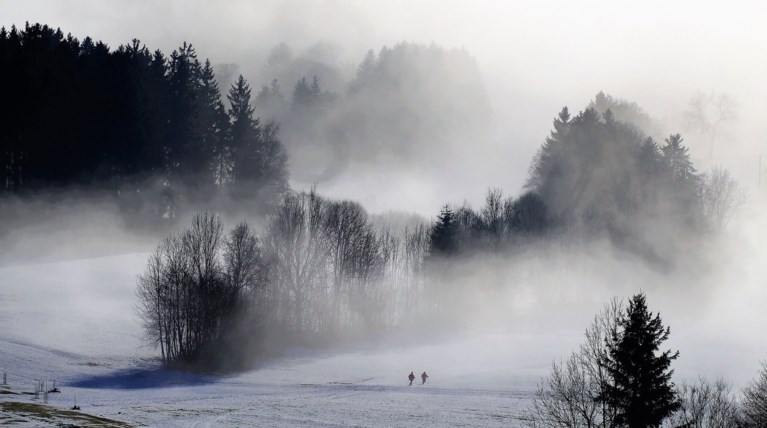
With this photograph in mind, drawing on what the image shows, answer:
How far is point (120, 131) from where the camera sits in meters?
85.6

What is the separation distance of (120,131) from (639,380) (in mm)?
70735

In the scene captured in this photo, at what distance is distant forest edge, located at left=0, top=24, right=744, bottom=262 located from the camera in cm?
8221

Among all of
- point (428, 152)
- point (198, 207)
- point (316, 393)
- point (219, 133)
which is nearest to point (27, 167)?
point (198, 207)

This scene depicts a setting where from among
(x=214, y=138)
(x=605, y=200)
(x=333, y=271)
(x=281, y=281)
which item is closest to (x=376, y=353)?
(x=281, y=281)

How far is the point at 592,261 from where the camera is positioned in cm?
10669

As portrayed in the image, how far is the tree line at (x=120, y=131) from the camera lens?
80312mm

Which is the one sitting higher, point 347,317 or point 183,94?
point 183,94

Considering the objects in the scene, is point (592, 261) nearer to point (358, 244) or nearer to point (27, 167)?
point (358, 244)

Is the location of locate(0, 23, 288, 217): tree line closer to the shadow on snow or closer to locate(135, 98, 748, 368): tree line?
locate(135, 98, 748, 368): tree line

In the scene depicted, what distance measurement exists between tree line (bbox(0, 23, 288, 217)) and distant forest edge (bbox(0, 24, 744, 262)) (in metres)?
0.16

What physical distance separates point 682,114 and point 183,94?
113233mm

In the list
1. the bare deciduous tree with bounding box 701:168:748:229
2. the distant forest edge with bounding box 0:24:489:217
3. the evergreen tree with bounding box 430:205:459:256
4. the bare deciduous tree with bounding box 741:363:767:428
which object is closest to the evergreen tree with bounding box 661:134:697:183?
the bare deciduous tree with bounding box 701:168:748:229

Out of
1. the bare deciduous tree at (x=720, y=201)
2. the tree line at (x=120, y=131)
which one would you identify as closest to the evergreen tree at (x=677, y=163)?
the bare deciduous tree at (x=720, y=201)

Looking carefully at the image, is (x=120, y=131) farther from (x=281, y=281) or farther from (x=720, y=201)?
(x=720, y=201)
